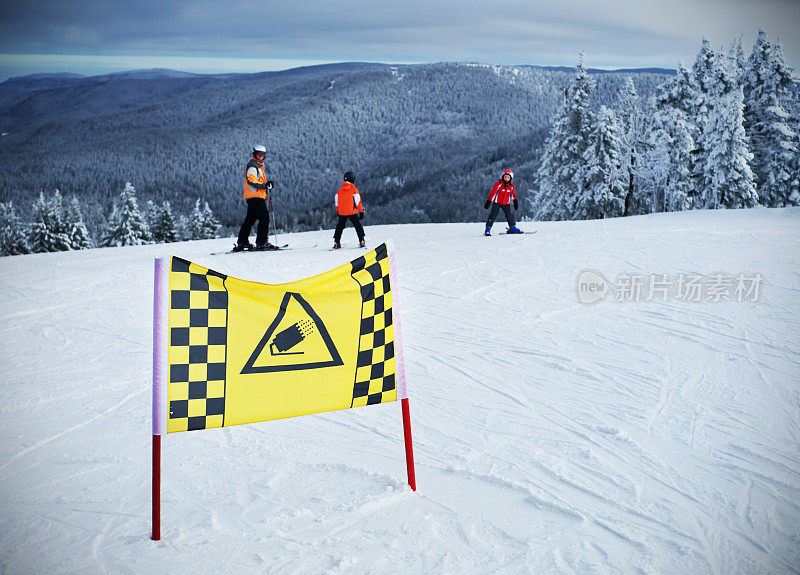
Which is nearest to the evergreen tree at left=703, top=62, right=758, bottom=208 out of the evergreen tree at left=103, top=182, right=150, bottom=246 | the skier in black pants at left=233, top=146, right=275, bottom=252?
the skier in black pants at left=233, top=146, right=275, bottom=252

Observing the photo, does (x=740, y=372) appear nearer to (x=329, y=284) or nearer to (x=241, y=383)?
(x=329, y=284)

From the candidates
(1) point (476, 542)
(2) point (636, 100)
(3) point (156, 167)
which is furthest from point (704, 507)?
(3) point (156, 167)

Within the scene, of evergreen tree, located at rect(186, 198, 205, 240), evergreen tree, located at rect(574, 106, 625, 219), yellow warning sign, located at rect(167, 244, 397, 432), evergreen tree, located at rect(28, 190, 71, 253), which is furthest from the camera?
evergreen tree, located at rect(186, 198, 205, 240)

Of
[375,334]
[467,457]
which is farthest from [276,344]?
[467,457]

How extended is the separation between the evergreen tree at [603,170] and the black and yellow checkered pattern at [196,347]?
28.9 metres

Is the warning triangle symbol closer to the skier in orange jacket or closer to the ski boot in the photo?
the skier in orange jacket

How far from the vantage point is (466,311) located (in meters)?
7.45

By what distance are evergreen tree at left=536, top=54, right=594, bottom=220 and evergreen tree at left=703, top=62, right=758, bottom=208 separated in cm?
599

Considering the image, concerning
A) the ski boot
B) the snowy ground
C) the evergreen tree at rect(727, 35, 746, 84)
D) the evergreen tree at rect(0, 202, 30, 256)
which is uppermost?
the evergreen tree at rect(727, 35, 746, 84)

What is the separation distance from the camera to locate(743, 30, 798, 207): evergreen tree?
90.8ft

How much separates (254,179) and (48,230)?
34669 mm

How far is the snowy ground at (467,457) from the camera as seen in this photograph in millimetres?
2883

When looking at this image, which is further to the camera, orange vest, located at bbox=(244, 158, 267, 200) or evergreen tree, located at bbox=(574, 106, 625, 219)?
evergreen tree, located at bbox=(574, 106, 625, 219)

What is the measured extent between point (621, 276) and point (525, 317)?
263 cm
